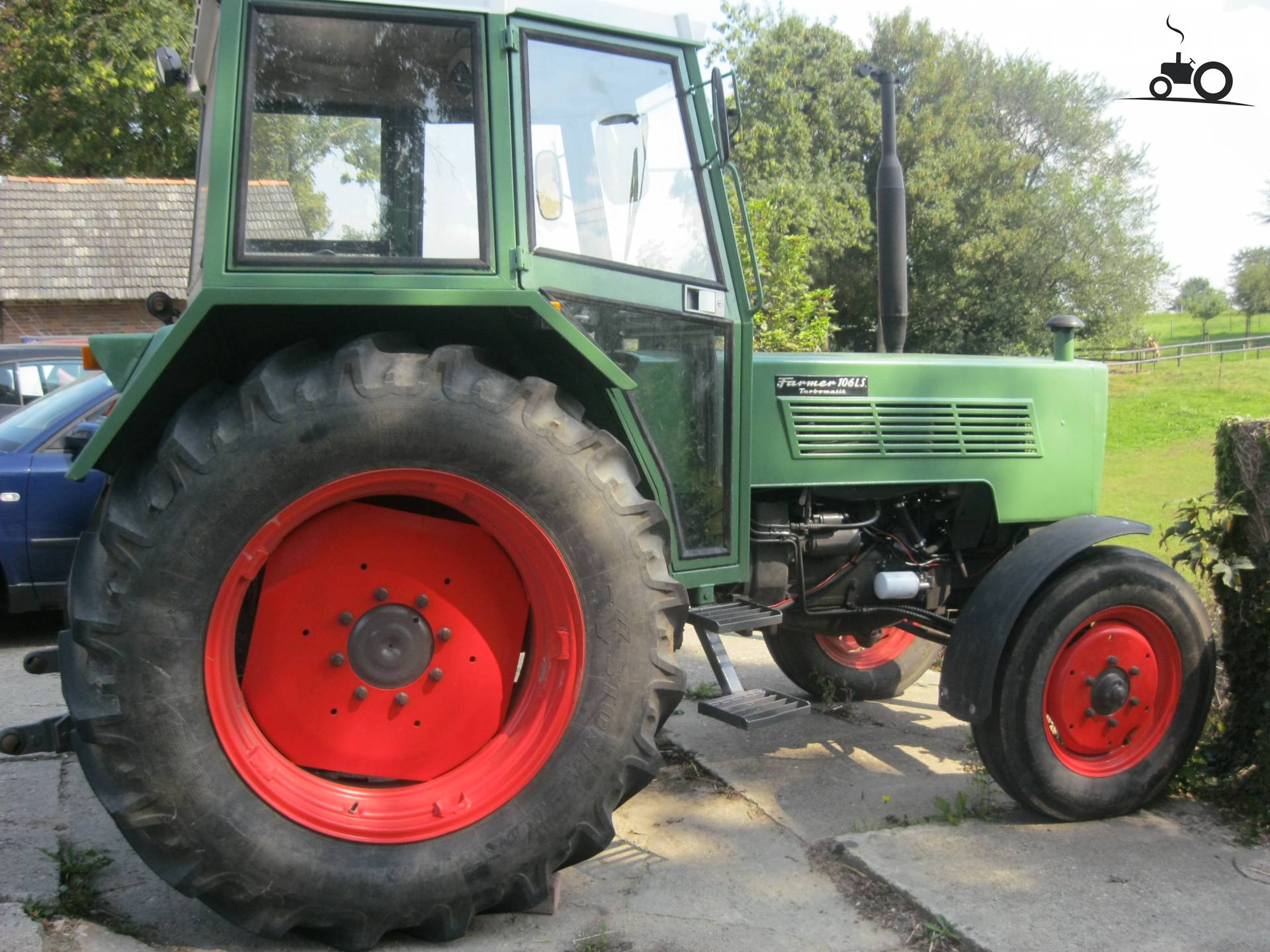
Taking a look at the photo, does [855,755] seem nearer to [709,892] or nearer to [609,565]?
[709,892]

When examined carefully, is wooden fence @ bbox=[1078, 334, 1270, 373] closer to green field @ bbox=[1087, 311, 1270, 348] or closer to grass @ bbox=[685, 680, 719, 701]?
green field @ bbox=[1087, 311, 1270, 348]

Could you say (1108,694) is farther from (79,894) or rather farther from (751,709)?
(79,894)

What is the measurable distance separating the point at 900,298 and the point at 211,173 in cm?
270

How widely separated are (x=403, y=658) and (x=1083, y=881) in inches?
82.5

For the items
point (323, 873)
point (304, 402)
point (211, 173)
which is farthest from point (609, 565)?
point (211, 173)

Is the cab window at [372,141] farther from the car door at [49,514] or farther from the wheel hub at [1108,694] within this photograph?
the car door at [49,514]

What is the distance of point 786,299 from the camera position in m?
13.3

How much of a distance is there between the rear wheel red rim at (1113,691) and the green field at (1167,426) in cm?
511

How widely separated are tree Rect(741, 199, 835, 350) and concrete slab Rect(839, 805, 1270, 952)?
28.4ft

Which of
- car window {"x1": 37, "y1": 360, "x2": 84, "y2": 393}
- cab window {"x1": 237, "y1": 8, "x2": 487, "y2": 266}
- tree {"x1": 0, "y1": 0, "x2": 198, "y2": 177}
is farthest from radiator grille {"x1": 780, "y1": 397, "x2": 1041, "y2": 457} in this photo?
tree {"x1": 0, "y1": 0, "x2": 198, "y2": 177}

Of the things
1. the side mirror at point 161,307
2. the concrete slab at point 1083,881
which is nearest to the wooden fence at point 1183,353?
the concrete slab at point 1083,881

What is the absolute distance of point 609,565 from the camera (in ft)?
9.19

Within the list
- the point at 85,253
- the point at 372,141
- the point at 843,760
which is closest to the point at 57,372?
the point at 372,141

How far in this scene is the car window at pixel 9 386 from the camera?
766 centimetres
